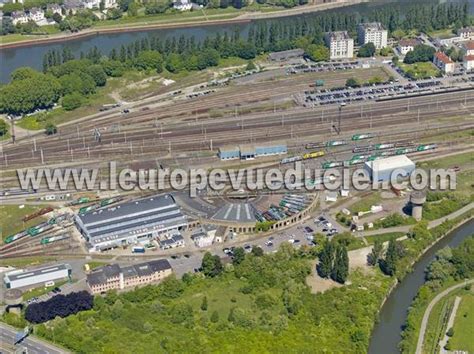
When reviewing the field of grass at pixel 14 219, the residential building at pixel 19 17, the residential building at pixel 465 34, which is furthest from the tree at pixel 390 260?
the residential building at pixel 19 17

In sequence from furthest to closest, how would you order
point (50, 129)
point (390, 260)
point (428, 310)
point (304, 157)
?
1. point (50, 129)
2. point (304, 157)
3. point (390, 260)
4. point (428, 310)

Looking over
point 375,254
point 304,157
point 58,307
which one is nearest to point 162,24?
point 304,157

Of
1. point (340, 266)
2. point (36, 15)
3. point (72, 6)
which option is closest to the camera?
point (340, 266)

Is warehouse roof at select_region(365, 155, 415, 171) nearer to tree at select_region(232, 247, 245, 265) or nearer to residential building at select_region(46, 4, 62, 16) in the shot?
tree at select_region(232, 247, 245, 265)

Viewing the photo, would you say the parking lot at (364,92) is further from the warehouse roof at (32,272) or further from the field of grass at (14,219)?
the warehouse roof at (32,272)

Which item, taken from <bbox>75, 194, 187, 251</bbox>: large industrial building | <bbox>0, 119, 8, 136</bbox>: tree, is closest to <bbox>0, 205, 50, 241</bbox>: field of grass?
<bbox>75, 194, 187, 251</bbox>: large industrial building

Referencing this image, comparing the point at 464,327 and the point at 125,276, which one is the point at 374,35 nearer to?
the point at 125,276

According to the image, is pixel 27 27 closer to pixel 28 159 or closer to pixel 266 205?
pixel 28 159
